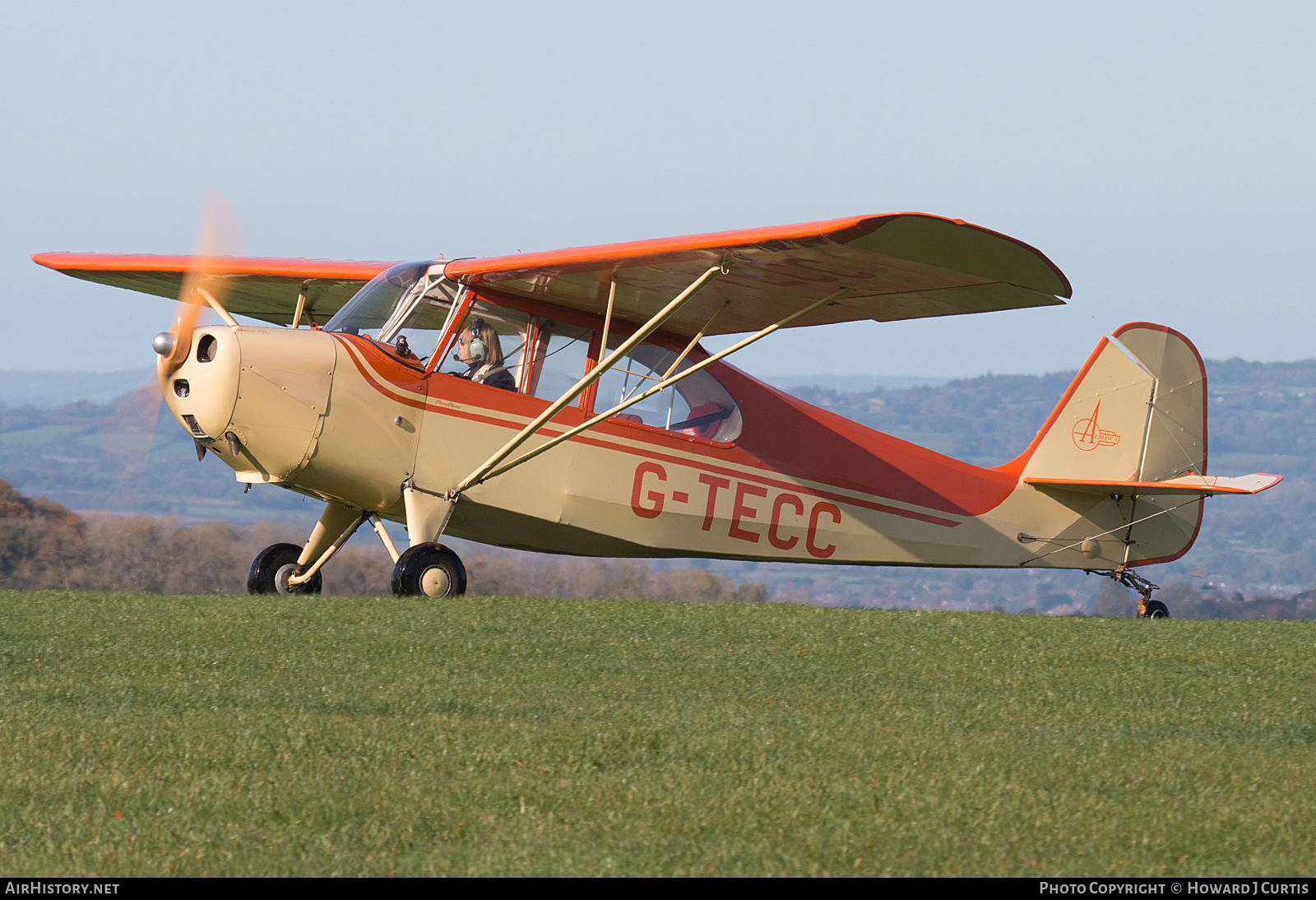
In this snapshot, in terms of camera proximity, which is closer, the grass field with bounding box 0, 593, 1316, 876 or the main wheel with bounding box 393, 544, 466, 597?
the grass field with bounding box 0, 593, 1316, 876

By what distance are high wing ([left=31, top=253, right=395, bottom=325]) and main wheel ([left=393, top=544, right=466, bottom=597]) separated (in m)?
3.24

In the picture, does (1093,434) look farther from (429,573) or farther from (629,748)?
(629,748)

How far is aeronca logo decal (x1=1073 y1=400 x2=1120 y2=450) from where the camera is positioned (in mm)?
14203

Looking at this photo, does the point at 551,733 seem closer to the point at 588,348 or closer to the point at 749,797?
the point at 749,797

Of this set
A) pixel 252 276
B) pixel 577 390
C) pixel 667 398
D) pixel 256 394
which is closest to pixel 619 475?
pixel 667 398

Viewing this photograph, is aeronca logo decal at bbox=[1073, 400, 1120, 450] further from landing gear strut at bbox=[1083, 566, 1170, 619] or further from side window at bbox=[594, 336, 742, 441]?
side window at bbox=[594, 336, 742, 441]

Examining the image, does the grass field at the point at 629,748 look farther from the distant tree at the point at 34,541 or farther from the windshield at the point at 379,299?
the distant tree at the point at 34,541

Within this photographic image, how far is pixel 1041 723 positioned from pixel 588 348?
5906 millimetres

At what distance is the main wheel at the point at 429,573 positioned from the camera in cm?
970

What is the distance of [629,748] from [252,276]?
29.3 feet

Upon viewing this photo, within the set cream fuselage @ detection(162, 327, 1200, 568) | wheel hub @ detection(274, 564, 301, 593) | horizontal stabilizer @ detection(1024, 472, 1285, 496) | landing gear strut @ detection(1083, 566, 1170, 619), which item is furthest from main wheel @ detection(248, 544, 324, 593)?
landing gear strut @ detection(1083, 566, 1170, 619)

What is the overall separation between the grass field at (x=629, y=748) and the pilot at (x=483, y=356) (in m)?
2.46

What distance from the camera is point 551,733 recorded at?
5.24m

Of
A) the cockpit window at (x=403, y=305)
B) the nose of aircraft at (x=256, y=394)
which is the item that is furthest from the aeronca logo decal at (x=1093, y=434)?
the nose of aircraft at (x=256, y=394)
